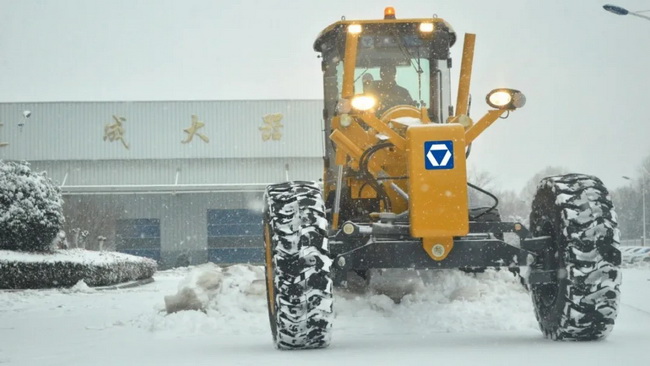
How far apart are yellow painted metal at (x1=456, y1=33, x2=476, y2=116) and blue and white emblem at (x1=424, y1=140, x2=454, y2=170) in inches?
74.0

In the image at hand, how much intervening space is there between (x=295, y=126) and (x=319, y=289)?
33.1 m

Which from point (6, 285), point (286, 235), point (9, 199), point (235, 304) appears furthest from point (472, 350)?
point (9, 199)

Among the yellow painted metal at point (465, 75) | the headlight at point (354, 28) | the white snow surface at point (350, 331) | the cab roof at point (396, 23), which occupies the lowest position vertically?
the white snow surface at point (350, 331)

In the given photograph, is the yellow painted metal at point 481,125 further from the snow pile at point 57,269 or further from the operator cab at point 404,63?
the snow pile at point 57,269

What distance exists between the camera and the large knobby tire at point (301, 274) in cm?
642

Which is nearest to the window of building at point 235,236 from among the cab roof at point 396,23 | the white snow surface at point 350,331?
the white snow surface at point 350,331

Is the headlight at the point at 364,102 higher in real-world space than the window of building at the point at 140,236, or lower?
higher

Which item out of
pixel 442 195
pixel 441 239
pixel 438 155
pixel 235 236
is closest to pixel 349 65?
pixel 438 155

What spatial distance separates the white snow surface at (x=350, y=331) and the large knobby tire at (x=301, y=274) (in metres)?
0.17

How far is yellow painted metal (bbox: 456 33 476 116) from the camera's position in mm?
8289

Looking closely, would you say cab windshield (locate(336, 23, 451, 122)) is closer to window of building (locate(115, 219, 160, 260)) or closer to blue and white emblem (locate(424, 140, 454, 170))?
blue and white emblem (locate(424, 140, 454, 170))

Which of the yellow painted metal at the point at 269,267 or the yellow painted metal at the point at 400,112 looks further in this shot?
the yellow painted metal at the point at 400,112

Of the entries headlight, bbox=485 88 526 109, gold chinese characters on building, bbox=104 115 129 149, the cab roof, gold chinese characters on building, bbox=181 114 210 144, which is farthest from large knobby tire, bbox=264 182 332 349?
gold chinese characters on building, bbox=104 115 129 149

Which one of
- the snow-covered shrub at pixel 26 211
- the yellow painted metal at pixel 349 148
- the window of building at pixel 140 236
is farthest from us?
the window of building at pixel 140 236
